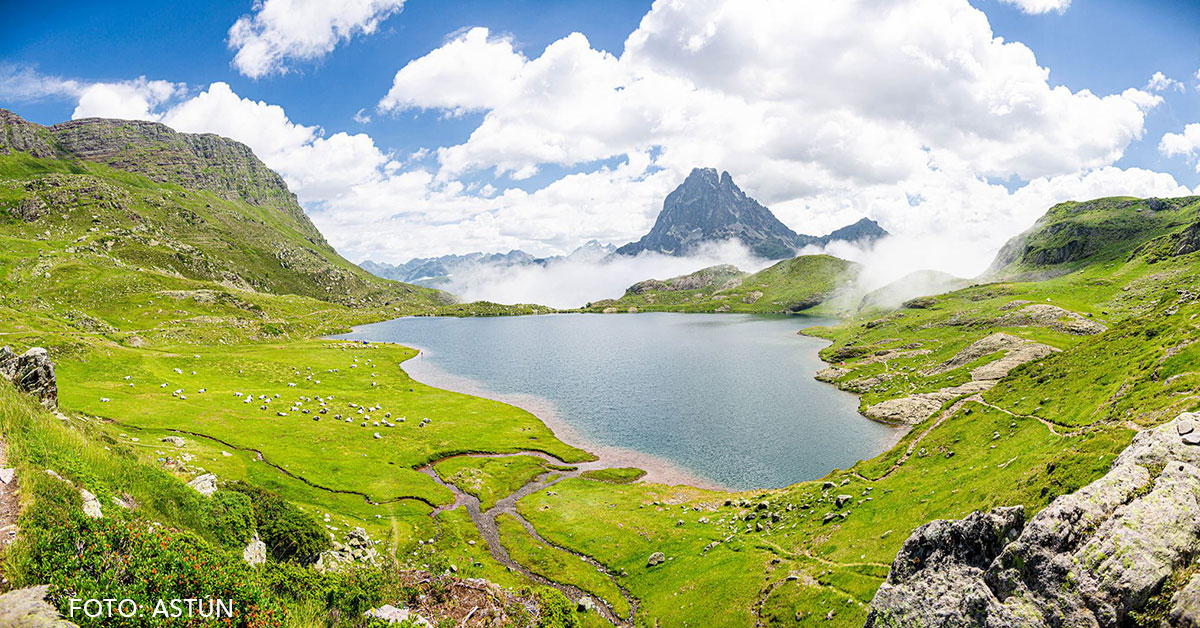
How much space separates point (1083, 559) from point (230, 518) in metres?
41.3

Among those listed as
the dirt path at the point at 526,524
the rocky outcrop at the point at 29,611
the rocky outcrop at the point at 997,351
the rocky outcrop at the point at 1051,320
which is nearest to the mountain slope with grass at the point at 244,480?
the rocky outcrop at the point at 29,611

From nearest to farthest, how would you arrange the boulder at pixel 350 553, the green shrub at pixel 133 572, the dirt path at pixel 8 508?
the green shrub at pixel 133 572 < the dirt path at pixel 8 508 < the boulder at pixel 350 553

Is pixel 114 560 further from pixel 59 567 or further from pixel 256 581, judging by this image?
pixel 256 581

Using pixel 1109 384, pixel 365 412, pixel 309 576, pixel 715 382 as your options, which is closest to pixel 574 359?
pixel 715 382

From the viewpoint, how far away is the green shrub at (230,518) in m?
25.8

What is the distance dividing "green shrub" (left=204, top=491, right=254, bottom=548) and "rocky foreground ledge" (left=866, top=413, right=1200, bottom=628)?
34.4m

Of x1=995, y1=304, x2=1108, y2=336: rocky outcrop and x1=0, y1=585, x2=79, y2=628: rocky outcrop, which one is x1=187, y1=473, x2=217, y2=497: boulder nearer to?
x1=0, y1=585, x2=79, y2=628: rocky outcrop

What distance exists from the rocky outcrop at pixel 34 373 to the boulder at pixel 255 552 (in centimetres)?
2591

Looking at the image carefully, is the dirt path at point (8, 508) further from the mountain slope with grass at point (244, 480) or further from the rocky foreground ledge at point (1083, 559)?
the rocky foreground ledge at point (1083, 559)

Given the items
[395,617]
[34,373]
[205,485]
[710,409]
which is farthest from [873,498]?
[34,373]

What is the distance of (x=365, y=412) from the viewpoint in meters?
99.6

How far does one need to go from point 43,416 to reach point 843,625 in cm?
4573

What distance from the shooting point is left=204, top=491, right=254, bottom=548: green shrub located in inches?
1014

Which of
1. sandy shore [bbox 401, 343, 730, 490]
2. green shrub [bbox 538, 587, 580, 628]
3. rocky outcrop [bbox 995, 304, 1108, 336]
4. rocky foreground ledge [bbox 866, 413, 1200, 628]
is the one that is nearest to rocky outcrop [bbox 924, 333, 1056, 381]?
rocky outcrop [bbox 995, 304, 1108, 336]
